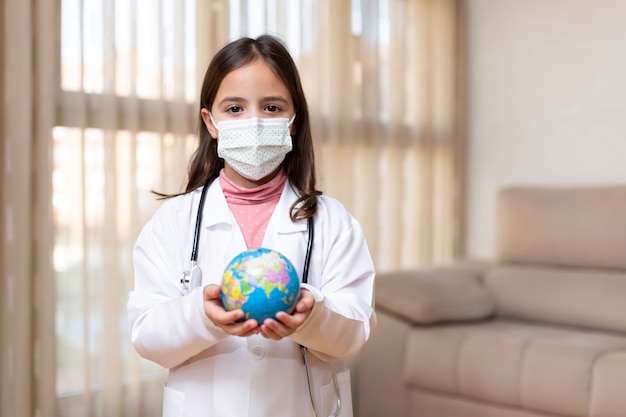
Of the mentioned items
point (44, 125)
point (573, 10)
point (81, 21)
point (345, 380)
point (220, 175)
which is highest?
point (573, 10)

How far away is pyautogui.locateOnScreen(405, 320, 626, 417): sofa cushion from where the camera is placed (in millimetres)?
2521

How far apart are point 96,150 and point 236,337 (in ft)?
5.24

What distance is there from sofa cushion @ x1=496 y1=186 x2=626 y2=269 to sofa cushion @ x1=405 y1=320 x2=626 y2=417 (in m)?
0.34

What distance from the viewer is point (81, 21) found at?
2.73 metres

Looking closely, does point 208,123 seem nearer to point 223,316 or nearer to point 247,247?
point 247,247

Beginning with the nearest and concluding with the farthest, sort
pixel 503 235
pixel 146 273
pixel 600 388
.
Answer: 1. pixel 146 273
2. pixel 600 388
3. pixel 503 235

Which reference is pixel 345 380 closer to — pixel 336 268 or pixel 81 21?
pixel 336 268

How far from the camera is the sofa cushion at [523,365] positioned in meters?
2.52

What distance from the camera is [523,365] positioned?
8.83 feet

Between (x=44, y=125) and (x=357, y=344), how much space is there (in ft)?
5.61

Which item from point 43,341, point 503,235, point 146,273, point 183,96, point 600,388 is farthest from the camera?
point 503,235

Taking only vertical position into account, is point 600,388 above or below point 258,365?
below

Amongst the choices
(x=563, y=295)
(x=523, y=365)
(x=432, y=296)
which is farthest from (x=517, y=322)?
(x=523, y=365)

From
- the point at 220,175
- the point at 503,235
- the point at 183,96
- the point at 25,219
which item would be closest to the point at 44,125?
the point at 25,219
